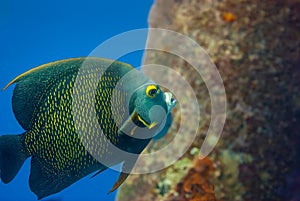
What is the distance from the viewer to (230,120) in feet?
5.05

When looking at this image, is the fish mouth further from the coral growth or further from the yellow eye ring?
the coral growth

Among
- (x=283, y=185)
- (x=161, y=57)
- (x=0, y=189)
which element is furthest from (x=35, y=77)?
(x=0, y=189)

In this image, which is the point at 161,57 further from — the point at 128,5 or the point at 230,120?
the point at 128,5

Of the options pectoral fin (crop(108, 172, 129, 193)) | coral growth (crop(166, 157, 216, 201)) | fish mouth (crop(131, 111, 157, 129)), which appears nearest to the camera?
fish mouth (crop(131, 111, 157, 129))

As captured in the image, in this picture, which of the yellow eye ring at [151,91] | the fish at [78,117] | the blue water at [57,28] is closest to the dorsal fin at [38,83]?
the fish at [78,117]

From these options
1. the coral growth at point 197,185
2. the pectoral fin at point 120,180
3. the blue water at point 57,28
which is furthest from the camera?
the blue water at point 57,28

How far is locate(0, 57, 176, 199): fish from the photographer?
1404mm

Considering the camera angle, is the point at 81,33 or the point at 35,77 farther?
the point at 81,33

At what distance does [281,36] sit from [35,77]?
1.10 m

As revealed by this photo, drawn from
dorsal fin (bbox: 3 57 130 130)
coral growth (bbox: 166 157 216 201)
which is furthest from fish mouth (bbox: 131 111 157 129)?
coral growth (bbox: 166 157 216 201)

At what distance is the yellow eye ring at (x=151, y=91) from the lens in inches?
53.6

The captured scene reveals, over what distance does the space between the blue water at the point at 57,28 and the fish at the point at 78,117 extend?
59.8ft

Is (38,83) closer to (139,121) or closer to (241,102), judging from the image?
(139,121)

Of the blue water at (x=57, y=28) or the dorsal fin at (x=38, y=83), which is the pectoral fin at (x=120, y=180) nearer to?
the dorsal fin at (x=38, y=83)
